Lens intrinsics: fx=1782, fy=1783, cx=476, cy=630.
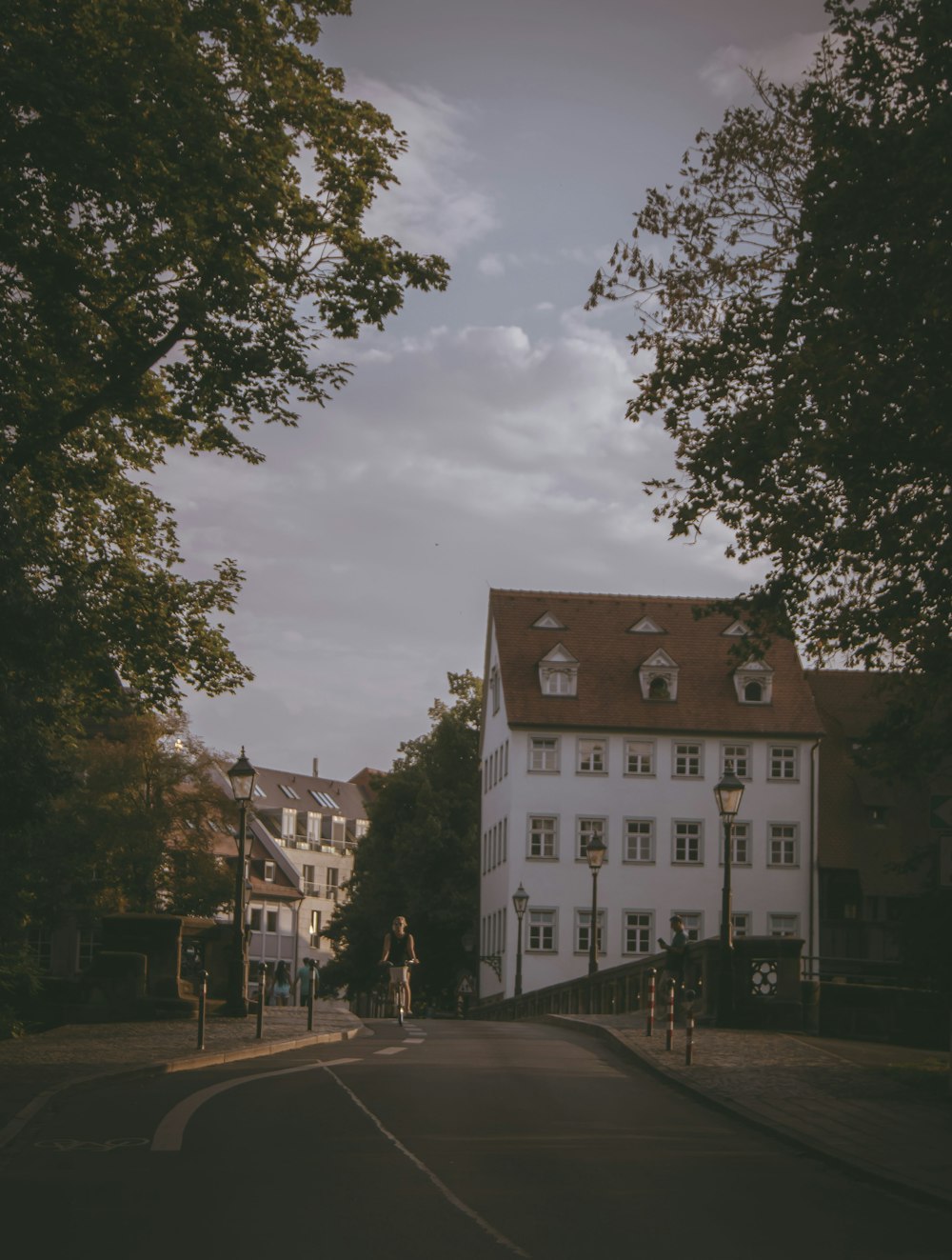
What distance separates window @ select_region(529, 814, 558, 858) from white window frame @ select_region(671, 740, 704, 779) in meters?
5.55

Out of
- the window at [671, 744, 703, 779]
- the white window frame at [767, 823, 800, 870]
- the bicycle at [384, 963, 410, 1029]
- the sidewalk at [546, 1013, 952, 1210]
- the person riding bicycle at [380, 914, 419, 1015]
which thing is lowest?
the sidewalk at [546, 1013, 952, 1210]

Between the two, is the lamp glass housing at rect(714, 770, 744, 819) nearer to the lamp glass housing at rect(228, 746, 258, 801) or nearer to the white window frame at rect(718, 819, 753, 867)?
the lamp glass housing at rect(228, 746, 258, 801)

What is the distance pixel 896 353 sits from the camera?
17.4m

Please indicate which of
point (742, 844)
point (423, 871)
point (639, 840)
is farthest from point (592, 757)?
point (423, 871)

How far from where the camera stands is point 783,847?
7094 cm

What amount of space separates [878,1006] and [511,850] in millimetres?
44838

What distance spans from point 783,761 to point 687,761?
3.84 m

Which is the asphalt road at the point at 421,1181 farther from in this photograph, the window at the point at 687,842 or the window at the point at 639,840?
the window at the point at 687,842

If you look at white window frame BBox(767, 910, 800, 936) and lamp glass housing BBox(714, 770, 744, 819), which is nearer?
lamp glass housing BBox(714, 770, 744, 819)

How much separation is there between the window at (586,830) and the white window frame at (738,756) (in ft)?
17.8

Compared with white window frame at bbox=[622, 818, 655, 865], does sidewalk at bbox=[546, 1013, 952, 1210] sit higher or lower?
lower

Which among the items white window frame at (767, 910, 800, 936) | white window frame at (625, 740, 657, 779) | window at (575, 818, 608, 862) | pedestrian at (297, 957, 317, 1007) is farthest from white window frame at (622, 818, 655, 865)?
pedestrian at (297, 957, 317, 1007)

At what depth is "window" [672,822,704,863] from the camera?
71188 millimetres

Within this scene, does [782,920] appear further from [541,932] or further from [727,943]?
[727,943]
